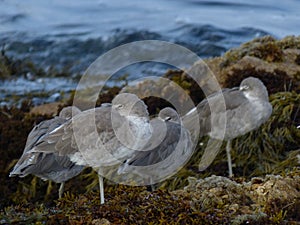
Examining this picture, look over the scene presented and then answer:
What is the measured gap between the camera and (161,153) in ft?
18.2

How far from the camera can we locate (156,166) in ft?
18.4

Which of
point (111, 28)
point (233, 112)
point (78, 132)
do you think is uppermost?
point (78, 132)

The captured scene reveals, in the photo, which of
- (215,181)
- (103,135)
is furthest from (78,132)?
(215,181)

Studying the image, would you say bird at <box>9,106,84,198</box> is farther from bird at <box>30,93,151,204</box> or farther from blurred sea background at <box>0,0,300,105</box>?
blurred sea background at <box>0,0,300,105</box>

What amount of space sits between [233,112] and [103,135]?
6.40 feet

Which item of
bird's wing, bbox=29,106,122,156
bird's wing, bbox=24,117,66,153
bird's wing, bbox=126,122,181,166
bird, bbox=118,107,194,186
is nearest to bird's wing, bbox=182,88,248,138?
bird, bbox=118,107,194,186

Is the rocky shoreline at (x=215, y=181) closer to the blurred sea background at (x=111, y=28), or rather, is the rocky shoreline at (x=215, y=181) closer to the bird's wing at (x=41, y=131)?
the bird's wing at (x=41, y=131)

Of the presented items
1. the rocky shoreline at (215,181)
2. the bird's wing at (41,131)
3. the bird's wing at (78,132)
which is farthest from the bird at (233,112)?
the bird's wing at (78,132)

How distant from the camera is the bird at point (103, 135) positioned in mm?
4746

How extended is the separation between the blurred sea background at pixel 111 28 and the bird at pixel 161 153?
203 inches

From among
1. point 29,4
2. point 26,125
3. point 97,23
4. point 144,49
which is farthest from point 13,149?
point 29,4

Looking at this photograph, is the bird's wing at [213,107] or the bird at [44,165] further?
the bird's wing at [213,107]

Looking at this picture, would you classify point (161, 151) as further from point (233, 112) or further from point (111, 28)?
point (111, 28)

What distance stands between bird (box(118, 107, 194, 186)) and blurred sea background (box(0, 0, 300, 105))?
16.9ft
